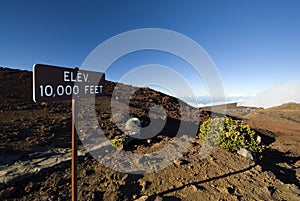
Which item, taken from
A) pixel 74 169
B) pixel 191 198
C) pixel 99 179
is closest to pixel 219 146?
pixel 191 198

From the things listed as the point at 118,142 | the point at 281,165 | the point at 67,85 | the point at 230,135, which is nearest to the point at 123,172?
the point at 118,142

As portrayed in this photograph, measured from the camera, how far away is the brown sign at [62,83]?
101 inches

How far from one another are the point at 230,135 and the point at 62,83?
5.72m

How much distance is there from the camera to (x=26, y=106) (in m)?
10.9

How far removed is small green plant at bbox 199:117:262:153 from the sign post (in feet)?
15.5

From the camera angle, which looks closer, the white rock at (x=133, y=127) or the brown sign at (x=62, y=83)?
the brown sign at (x=62, y=83)

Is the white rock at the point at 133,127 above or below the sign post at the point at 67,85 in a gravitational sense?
below

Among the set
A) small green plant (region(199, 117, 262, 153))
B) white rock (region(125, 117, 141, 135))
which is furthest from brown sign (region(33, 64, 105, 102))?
small green plant (region(199, 117, 262, 153))

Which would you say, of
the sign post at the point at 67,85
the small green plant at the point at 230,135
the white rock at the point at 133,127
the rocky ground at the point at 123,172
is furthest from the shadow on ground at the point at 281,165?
the sign post at the point at 67,85

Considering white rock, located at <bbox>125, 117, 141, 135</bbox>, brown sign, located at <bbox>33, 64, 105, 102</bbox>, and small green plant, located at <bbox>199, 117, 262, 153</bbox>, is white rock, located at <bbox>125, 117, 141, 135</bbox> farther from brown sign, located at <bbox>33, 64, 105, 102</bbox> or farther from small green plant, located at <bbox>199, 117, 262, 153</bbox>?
brown sign, located at <bbox>33, 64, 105, 102</bbox>

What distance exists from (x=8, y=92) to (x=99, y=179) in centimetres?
1231

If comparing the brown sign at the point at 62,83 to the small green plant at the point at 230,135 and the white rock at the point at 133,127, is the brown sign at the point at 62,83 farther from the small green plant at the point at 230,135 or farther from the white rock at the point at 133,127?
the small green plant at the point at 230,135

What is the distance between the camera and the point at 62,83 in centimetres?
290

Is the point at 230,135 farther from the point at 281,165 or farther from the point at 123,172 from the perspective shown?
the point at 123,172
